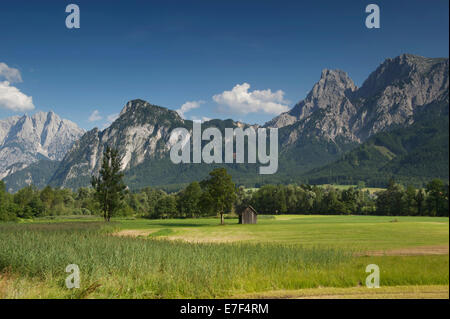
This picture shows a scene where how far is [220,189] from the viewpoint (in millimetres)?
56781

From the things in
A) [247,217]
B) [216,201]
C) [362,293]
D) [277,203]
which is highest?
[216,201]

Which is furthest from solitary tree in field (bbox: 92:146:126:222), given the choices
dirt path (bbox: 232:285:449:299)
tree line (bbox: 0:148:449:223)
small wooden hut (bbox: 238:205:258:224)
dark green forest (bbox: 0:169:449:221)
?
dirt path (bbox: 232:285:449:299)

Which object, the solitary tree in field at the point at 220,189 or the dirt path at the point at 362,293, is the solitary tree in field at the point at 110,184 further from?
the dirt path at the point at 362,293

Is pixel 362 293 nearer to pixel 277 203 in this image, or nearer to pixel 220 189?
pixel 220 189

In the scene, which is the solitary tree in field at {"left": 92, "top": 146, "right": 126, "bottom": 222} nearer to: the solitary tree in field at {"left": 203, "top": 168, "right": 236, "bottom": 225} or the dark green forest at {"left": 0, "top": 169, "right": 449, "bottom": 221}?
the solitary tree in field at {"left": 203, "top": 168, "right": 236, "bottom": 225}

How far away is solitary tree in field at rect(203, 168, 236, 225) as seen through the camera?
57.1 m

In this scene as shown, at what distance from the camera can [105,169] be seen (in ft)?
188

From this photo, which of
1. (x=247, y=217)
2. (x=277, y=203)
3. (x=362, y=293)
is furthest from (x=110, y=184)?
(x=277, y=203)

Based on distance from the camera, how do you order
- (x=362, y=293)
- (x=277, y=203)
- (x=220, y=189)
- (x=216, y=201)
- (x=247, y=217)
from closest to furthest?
(x=362, y=293)
(x=220, y=189)
(x=216, y=201)
(x=247, y=217)
(x=277, y=203)

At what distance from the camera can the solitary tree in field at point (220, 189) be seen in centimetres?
5706

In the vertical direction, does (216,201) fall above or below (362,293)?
above
